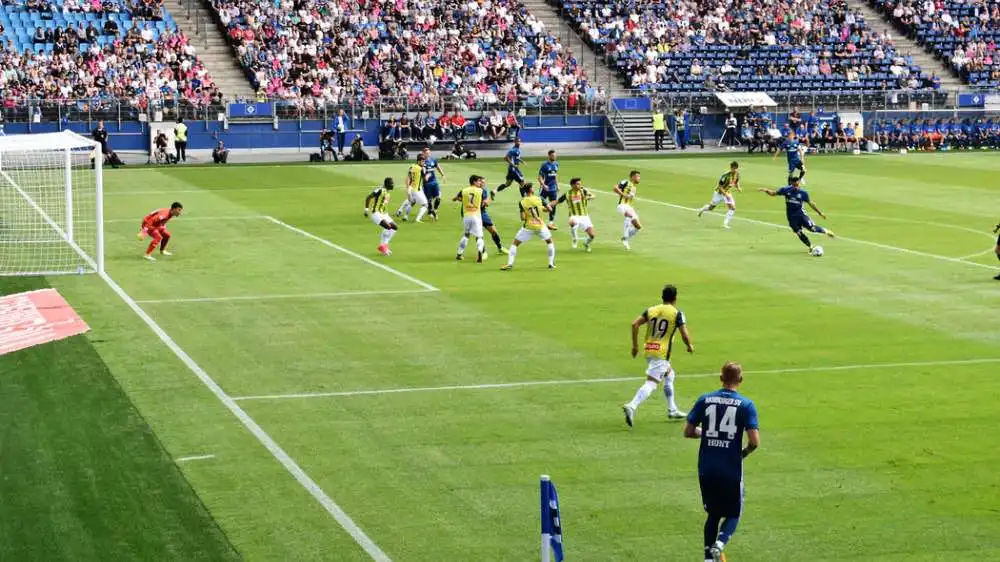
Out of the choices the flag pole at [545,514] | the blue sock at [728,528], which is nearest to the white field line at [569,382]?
the blue sock at [728,528]

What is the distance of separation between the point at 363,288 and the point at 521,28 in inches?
2029

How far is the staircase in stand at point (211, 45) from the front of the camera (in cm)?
7425

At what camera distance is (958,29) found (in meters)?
90.0

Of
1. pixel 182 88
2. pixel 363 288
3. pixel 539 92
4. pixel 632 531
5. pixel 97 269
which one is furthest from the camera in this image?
pixel 539 92

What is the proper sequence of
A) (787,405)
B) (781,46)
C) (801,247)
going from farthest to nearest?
(781,46) → (801,247) → (787,405)

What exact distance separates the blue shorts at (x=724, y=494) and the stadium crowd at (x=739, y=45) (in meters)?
67.9

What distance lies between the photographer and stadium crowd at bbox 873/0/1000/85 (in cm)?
8675

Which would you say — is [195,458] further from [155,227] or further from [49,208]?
[49,208]

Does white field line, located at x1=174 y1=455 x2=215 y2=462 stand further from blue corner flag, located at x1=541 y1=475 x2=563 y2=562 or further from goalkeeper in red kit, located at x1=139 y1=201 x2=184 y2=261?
goalkeeper in red kit, located at x1=139 y1=201 x2=184 y2=261

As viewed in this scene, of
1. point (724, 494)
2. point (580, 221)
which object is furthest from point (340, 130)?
point (724, 494)

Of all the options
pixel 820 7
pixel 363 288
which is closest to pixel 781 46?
pixel 820 7

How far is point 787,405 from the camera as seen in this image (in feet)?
71.4

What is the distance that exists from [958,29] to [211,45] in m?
44.4

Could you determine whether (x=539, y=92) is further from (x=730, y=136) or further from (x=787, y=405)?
(x=787, y=405)
